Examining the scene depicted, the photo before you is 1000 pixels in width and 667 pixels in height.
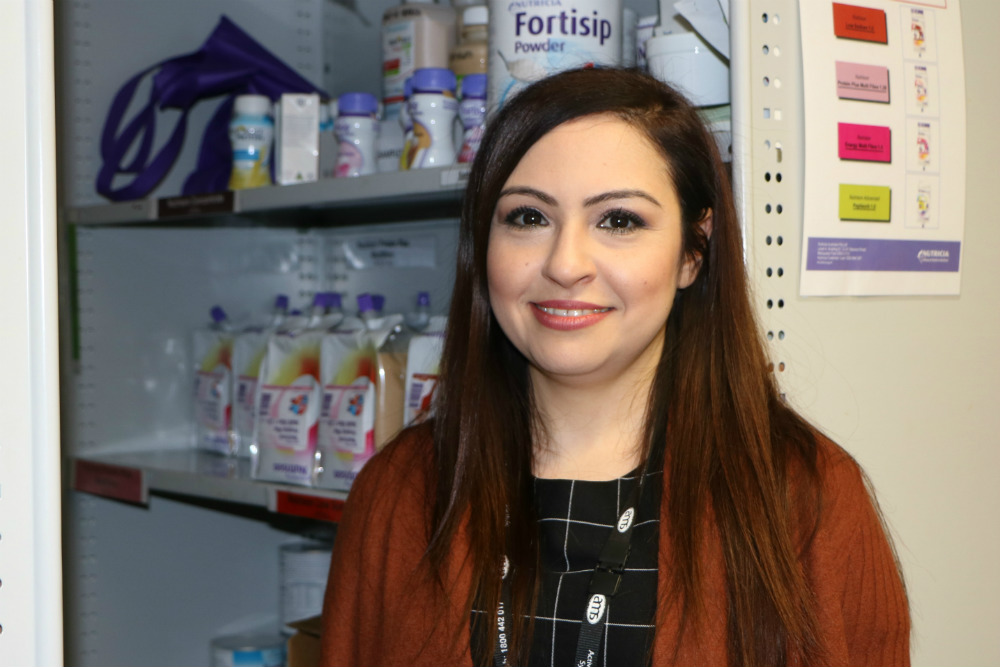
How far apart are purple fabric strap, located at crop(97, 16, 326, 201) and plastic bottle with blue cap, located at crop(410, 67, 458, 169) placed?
0.67 meters

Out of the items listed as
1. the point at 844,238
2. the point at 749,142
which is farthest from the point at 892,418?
the point at 749,142

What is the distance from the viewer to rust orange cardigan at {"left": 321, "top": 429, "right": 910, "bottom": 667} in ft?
3.76

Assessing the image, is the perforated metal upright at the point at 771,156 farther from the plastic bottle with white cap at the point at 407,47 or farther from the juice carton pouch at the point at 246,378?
the juice carton pouch at the point at 246,378

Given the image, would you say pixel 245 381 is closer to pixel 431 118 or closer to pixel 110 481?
pixel 110 481

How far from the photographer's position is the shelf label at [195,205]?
1.88 m

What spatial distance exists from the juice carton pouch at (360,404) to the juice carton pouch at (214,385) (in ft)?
1.39

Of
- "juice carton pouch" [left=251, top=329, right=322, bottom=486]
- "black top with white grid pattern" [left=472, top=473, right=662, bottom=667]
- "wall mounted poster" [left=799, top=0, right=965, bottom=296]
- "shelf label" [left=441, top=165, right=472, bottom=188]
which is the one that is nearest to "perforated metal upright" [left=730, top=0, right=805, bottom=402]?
"wall mounted poster" [left=799, top=0, right=965, bottom=296]

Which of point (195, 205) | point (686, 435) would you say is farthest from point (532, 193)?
point (195, 205)

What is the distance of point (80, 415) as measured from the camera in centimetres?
218

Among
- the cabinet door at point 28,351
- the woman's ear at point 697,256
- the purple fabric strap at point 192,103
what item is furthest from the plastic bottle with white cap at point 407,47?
the cabinet door at point 28,351

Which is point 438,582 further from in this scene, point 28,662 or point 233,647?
point 233,647

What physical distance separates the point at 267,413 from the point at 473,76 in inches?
33.3

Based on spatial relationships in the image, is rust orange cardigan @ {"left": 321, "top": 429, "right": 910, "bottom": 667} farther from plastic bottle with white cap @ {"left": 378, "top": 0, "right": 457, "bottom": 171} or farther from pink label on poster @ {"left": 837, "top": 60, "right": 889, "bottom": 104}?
plastic bottle with white cap @ {"left": 378, "top": 0, "right": 457, "bottom": 171}

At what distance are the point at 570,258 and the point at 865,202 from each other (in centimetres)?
46
